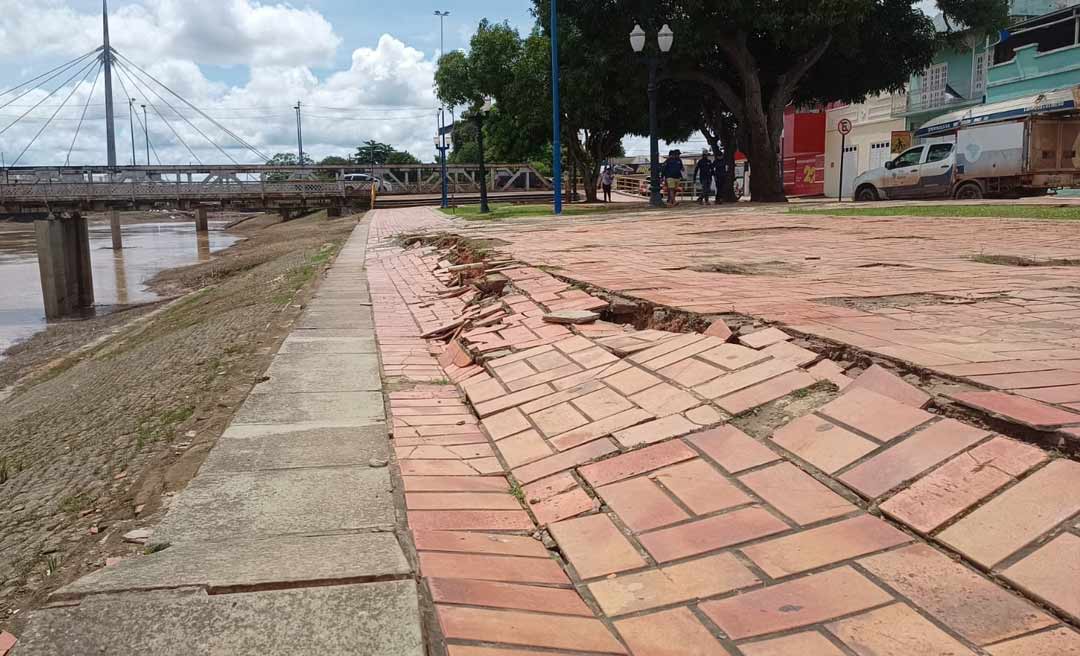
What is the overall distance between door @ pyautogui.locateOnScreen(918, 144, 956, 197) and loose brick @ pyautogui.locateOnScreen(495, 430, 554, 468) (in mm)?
18997

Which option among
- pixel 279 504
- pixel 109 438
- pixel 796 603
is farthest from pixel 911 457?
pixel 109 438

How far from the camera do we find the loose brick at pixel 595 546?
6.68 ft

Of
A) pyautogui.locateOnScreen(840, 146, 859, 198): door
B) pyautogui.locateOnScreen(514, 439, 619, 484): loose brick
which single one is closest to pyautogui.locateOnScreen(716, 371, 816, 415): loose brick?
pyautogui.locateOnScreen(514, 439, 619, 484): loose brick

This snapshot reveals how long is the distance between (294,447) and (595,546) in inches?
47.8

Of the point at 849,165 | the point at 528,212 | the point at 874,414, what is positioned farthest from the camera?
the point at 849,165

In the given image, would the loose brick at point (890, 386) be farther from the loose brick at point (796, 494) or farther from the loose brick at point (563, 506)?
the loose brick at point (563, 506)

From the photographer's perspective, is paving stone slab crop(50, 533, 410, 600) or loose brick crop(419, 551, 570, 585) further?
loose brick crop(419, 551, 570, 585)

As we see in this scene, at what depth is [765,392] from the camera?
2760 mm

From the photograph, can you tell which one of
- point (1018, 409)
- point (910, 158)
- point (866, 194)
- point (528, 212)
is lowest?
point (1018, 409)

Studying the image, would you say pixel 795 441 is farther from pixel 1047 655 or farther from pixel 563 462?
pixel 1047 655

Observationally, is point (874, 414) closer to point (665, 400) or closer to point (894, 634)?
point (665, 400)

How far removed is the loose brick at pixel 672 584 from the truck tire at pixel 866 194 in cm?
2021

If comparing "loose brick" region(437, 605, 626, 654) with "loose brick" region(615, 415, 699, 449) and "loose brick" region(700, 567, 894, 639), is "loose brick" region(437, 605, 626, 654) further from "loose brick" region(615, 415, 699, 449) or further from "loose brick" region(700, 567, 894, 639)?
"loose brick" region(615, 415, 699, 449)

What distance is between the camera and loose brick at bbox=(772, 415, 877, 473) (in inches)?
88.6
